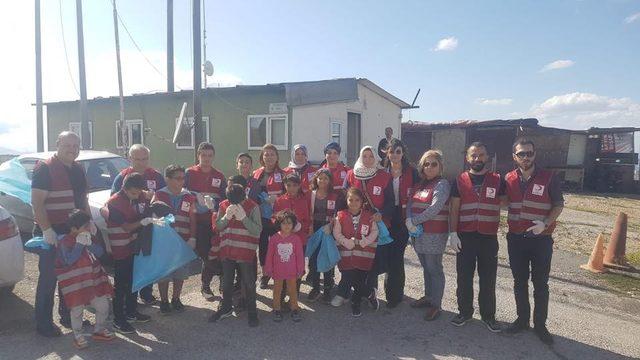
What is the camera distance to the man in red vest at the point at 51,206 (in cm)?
356

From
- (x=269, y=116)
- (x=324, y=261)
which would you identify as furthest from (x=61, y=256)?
(x=269, y=116)

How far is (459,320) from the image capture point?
161 inches

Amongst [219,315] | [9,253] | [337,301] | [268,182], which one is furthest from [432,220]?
[9,253]

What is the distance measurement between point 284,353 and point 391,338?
1.06 meters

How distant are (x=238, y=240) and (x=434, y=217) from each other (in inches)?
82.4

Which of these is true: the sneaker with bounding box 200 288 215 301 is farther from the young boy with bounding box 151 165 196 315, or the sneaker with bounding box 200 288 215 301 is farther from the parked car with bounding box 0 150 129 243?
the parked car with bounding box 0 150 129 243

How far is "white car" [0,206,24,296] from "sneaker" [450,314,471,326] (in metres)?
4.53

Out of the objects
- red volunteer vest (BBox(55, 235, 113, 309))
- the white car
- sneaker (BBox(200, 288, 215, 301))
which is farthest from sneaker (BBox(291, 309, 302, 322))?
the white car

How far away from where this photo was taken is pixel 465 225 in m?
4.01

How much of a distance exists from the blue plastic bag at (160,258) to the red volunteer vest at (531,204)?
3.36 metres

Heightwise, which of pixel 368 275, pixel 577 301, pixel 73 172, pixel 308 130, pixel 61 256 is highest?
pixel 308 130

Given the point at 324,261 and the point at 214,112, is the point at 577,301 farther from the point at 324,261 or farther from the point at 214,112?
the point at 214,112

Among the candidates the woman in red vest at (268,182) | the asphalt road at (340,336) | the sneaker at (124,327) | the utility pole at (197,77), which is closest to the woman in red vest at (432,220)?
the asphalt road at (340,336)

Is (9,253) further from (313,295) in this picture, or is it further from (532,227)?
(532,227)
